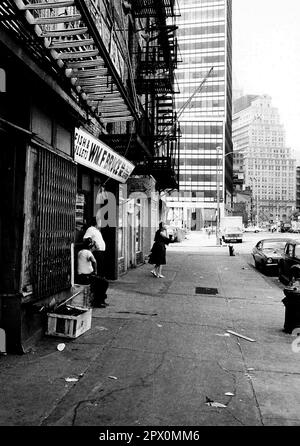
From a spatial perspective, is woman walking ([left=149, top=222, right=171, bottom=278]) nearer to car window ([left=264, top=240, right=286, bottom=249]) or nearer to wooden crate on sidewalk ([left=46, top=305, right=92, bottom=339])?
car window ([left=264, top=240, right=286, bottom=249])

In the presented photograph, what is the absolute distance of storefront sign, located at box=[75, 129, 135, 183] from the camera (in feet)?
25.3

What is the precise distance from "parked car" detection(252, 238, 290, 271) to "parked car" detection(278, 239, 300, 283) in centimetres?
123

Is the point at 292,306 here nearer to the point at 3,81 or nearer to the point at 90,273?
the point at 90,273

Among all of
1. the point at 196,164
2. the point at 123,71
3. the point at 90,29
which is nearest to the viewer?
the point at 90,29

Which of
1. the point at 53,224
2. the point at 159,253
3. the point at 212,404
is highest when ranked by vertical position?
the point at 53,224

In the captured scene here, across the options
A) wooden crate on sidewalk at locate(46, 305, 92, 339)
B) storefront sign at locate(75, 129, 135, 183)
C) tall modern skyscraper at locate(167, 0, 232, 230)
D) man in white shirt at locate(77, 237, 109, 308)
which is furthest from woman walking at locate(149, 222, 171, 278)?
tall modern skyscraper at locate(167, 0, 232, 230)

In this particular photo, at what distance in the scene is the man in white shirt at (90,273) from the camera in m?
7.99

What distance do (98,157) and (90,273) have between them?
105 inches

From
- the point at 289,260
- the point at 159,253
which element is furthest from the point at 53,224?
the point at 289,260

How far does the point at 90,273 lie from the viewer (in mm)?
8086

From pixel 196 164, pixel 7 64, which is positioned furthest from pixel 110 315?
pixel 196 164

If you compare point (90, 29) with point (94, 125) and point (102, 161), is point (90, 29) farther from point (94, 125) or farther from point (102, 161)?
point (94, 125)
